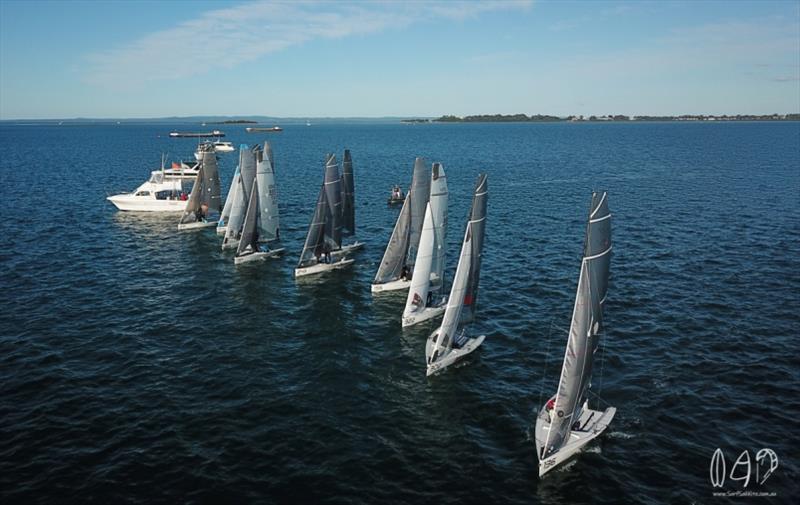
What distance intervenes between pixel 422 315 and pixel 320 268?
1604cm

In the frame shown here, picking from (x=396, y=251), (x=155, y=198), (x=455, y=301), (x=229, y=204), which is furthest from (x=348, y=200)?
(x=155, y=198)

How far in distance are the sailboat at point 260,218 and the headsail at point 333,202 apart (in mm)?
7455

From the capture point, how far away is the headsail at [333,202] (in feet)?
178

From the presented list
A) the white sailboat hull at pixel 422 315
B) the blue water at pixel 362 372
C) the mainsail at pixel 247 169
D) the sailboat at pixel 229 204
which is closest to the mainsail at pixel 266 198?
the mainsail at pixel 247 169

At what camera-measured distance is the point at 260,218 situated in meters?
59.6

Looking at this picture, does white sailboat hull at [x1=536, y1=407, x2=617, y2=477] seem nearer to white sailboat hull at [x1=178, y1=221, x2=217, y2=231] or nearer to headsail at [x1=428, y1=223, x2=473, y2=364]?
headsail at [x1=428, y1=223, x2=473, y2=364]

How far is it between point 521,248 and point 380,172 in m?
76.7

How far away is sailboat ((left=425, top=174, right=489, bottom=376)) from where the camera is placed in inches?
1374

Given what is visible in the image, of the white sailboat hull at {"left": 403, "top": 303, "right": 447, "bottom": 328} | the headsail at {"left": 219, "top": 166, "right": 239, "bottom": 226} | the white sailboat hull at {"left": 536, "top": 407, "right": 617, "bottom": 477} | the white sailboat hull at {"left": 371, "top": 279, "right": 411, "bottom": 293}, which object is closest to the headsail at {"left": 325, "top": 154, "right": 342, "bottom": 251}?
the white sailboat hull at {"left": 371, "top": 279, "right": 411, "bottom": 293}

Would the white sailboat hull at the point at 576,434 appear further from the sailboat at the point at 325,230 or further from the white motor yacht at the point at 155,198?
the white motor yacht at the point at 155,198

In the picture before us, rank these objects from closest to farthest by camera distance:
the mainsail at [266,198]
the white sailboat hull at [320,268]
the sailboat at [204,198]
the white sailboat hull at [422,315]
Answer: the white sailboat hull at [422,315] → the white sailboat hull at [320,268] → the mainsail at [266,198] → the sailboat at [204,198]

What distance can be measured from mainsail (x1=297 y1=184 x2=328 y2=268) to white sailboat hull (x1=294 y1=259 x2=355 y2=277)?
56 centimetres

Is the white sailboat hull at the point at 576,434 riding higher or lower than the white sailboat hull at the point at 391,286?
lower

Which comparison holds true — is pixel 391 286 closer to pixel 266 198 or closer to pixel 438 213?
pixel 438 213
